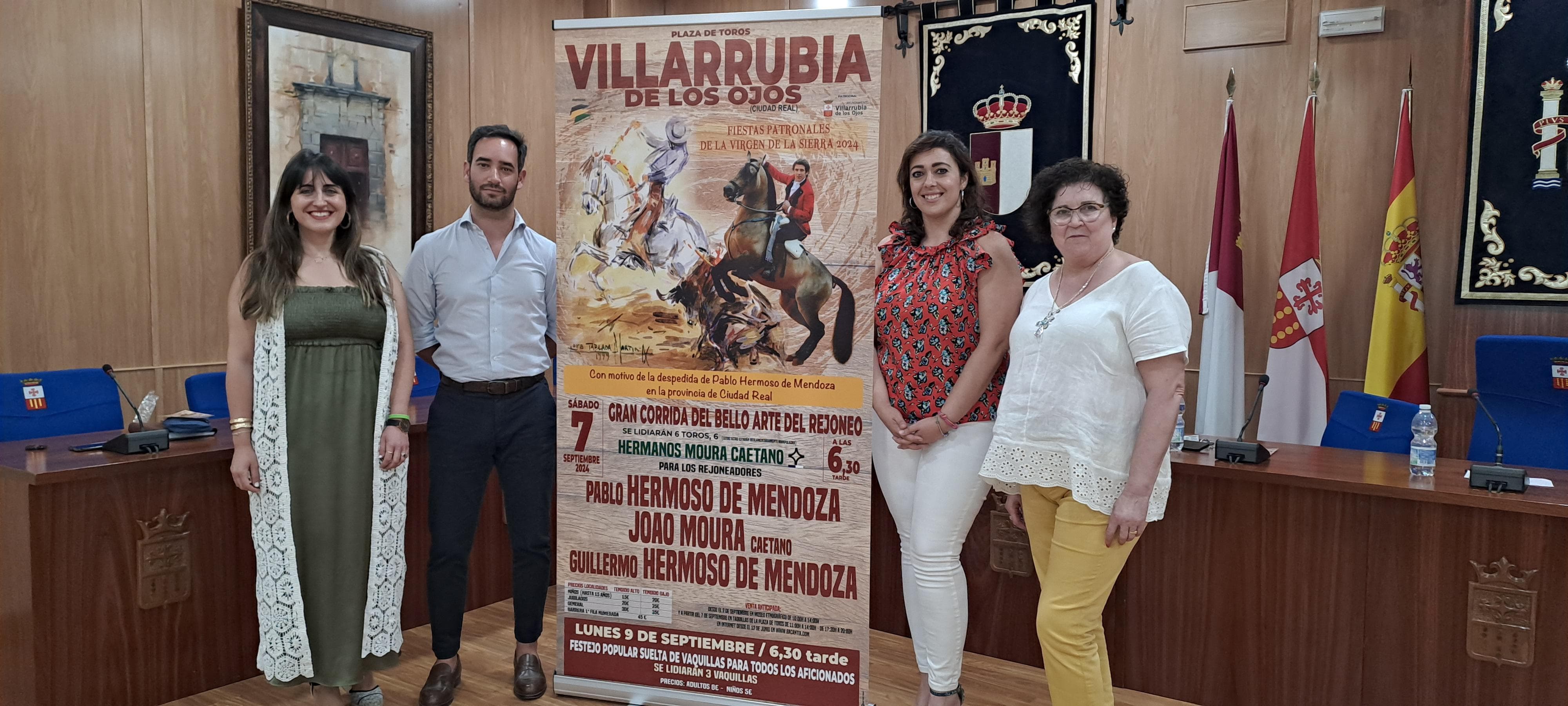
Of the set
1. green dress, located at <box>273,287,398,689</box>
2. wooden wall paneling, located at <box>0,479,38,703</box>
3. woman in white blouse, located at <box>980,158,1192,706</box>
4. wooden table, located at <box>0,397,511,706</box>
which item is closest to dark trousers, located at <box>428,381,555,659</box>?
green dress, located at <box>273,287,398,689</box>

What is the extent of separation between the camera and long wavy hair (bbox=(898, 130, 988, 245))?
7.93 feet

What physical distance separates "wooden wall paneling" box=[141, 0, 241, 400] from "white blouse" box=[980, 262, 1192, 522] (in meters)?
3.93

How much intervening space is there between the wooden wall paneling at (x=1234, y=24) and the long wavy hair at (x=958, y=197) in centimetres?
261

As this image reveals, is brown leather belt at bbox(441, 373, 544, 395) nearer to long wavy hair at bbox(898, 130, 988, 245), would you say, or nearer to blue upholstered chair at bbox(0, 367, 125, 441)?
long wavy hair at bbox(898, 130, 988, 245)

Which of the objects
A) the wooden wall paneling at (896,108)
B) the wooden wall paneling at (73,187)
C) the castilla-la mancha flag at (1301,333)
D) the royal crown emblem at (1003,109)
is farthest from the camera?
the wooden wall paneling at (896,108)

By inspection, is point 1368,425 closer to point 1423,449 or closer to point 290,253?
point 1423,449

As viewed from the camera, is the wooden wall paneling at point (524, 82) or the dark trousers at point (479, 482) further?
the wooden wall paneling at point (524, 82)

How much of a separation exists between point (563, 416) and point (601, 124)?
32.0 inches

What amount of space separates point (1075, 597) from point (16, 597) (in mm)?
2629

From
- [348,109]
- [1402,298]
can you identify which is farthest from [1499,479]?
[348,109]

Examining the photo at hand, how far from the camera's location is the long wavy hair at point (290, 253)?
7.93ft

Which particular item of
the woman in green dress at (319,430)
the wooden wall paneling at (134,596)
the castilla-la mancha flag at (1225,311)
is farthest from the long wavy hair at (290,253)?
the castilla-la mancha flag at (1225,311)

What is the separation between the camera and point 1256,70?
4352 mm

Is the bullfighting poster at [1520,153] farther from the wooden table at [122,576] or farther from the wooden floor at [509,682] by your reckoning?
the wooden table at [122,576]
